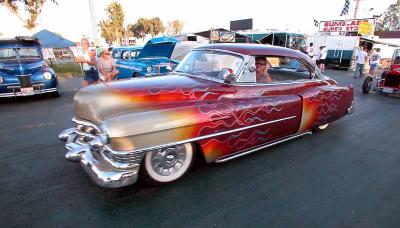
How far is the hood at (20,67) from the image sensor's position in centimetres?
740

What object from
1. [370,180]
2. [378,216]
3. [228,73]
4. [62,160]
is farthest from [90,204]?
[370,180]

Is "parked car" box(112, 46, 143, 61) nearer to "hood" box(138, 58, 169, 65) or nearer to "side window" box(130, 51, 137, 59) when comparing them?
"side window" box(130, 51, 137, 59)

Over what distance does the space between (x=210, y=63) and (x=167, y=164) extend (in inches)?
65.0

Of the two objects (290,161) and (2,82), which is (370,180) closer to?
(290,161)

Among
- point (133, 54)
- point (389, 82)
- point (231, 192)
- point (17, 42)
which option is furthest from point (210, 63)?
point (389, 82)

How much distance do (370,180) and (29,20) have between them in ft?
76.0

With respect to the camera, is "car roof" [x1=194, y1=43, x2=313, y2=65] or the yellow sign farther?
the yellow sign

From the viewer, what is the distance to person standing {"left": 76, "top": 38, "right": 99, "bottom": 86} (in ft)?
22.4

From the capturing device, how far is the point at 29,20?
19344 mm

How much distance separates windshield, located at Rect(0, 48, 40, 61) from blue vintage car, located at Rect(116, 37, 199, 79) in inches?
105

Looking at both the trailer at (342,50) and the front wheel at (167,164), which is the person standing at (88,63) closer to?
the front wheel at (167,164)

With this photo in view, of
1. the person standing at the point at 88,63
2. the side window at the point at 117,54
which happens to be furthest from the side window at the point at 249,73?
the side window at the point at 117,54

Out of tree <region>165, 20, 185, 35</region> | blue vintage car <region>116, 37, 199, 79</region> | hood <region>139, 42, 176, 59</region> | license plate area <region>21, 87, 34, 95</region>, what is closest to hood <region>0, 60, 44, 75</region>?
license plate area <region>21, 87, 34, 95</region>

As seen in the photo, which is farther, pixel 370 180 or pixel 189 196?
pixel 370 180
